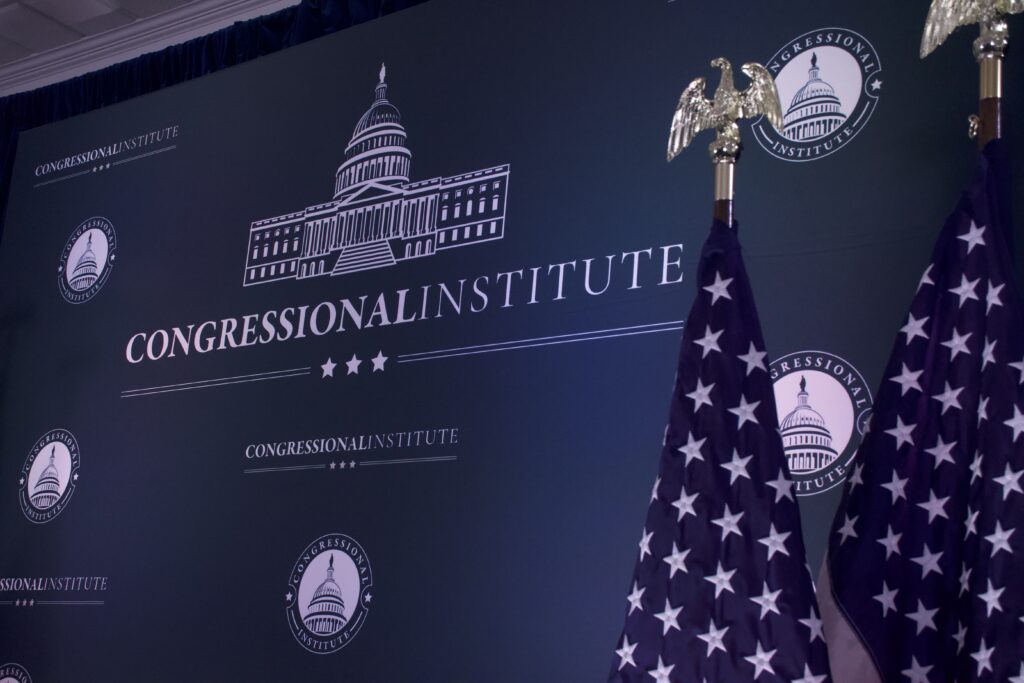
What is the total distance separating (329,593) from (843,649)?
1.70 m

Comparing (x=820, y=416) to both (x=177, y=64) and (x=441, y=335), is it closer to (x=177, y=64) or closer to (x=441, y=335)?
(x=441, y=335)

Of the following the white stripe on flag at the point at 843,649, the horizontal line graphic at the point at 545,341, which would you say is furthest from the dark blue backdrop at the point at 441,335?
the white stripe on flag at the point at 843,649

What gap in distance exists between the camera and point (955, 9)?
211cm

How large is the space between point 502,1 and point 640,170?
78 centimetres

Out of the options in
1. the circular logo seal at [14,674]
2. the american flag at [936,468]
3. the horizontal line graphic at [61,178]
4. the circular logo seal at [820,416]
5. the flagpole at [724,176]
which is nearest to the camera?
the american flag at [936,468]

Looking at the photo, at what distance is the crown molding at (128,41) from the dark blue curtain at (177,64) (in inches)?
4.5

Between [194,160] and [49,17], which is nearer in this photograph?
[194,160]

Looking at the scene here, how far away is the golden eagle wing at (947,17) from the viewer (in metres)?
2.09

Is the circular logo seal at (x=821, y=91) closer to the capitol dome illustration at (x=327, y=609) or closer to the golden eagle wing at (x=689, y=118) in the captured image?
the golden eagle wing at (x=689, y=118)

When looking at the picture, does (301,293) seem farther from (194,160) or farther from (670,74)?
(670,74)

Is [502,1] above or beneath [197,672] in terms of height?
above

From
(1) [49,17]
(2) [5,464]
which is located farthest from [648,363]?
(1) [49,17]

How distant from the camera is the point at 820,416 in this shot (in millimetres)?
2551

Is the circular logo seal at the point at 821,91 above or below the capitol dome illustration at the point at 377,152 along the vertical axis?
below
